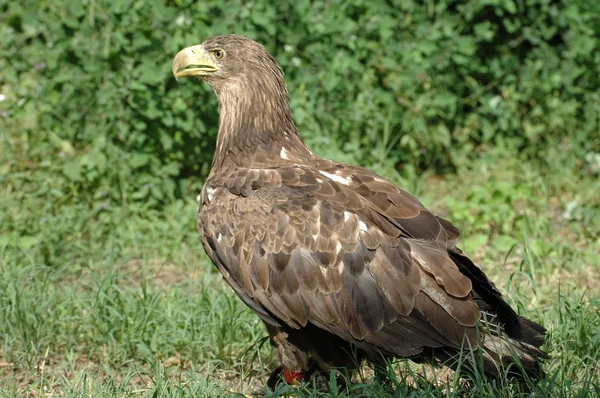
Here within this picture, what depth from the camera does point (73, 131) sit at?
7.20 metres

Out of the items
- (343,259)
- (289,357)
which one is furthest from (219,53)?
(289,357)

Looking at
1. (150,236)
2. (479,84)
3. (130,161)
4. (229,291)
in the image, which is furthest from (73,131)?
(479,84)

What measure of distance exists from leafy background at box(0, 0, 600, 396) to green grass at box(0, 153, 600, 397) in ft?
0.06

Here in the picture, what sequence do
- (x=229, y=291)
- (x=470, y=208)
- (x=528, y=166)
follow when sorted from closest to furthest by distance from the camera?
1. (x=229, y=291)
2. (x=470, y=208)
3. (x=528, y=166)

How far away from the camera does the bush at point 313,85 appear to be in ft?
22.6

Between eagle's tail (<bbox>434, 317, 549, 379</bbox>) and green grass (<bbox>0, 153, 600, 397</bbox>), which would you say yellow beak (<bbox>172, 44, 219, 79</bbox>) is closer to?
green grass (<bbox>0, 153, 600, 397</bbox>)

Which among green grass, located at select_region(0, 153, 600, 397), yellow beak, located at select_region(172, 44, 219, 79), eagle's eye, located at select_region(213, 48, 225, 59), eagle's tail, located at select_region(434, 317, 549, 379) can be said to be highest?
eagle's eye, located at select_region(213, 48, 225, 59)

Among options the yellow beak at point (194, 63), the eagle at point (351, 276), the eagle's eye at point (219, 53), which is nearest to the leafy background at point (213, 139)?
the eagle at point (351, 276)

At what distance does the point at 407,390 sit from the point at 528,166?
165 inches

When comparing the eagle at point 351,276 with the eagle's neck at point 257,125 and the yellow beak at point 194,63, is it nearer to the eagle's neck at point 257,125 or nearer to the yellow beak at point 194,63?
the eagle's neck at point 257,125

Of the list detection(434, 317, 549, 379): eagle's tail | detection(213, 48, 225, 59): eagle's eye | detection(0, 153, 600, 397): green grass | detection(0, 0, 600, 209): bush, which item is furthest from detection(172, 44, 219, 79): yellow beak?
detection(434, 317, 549, 379): eagle's tail

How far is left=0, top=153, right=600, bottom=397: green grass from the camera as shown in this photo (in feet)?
15.3

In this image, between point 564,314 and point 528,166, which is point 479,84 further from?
point 564,314

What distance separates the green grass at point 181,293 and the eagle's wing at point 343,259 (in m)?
0.29
